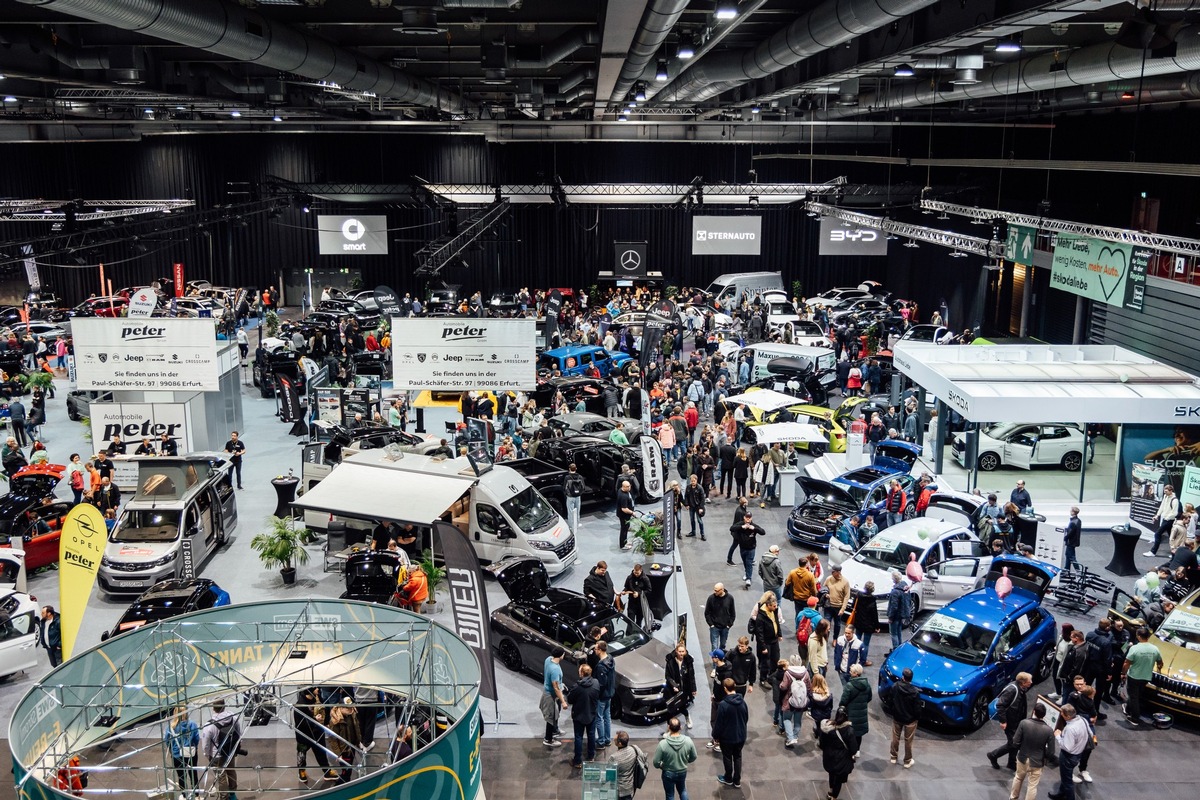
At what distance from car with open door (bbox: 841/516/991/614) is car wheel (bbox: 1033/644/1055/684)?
154 cm

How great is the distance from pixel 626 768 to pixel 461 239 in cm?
2848

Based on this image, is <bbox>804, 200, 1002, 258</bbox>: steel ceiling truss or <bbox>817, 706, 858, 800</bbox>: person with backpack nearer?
<bbox>817, 706, 858, 800</bbox>: person with backpack

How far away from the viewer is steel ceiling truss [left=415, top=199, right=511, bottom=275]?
3247 cm

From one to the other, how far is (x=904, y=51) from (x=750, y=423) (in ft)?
29.1

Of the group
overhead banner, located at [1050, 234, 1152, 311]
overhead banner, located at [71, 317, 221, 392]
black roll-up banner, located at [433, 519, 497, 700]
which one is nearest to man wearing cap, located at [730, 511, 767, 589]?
black roll-up banner, located at [433, 519, 497, 700]

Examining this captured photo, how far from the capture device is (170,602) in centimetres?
1349

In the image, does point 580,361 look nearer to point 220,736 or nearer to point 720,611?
point 720,611

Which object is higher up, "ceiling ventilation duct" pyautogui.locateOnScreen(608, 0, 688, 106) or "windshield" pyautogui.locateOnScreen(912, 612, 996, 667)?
"ceiling ventilation duct" pyautogui.locateOnScreen(608, 0, 688, 106)

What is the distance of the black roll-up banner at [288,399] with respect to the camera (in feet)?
81.6

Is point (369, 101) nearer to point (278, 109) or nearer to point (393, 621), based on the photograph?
point (278, 109)

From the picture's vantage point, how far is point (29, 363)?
3052cm

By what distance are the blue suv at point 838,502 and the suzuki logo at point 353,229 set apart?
99.2ft

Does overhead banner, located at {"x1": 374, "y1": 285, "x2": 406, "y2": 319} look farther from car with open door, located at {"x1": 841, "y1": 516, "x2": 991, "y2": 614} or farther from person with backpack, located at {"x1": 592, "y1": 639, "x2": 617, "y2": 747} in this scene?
person with backpack, located at {"x1": 592, "y1": 639, "x2": 617, "y2": 747}

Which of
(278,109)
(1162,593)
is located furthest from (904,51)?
(278,109)
